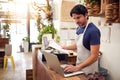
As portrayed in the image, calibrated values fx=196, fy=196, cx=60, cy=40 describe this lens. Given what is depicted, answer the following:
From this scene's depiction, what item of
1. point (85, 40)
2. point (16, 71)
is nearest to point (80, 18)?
point (85, 40)

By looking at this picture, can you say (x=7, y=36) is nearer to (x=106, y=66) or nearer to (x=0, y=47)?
(x=0, y=47)

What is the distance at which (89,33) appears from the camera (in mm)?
2055

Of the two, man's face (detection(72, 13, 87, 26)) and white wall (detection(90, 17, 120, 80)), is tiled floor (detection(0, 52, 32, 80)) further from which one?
man's face (detection(72, 13, 87, 26))

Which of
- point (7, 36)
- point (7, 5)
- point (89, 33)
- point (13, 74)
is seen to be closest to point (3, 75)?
point (13, 74)

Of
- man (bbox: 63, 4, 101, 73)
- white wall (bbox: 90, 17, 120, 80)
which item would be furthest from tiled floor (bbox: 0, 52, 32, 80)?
man (bbox: 63, 4, 101, 73)

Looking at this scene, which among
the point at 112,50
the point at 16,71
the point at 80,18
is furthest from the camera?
the point at 16,71

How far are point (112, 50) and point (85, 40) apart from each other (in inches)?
32.7

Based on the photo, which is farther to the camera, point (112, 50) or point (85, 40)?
point (112, 50)

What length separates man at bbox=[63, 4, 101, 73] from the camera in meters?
1.93

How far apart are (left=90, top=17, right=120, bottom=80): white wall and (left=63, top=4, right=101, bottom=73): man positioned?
56 centimetres

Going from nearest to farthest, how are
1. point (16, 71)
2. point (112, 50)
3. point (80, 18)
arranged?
point (80, 18), point (112, 50), point (16, 71)

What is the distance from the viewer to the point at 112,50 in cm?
279

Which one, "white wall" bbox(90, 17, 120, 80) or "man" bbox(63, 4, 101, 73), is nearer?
"man" bbox(63, 4, 101, 73)

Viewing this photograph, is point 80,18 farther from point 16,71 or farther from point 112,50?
point 16,71
